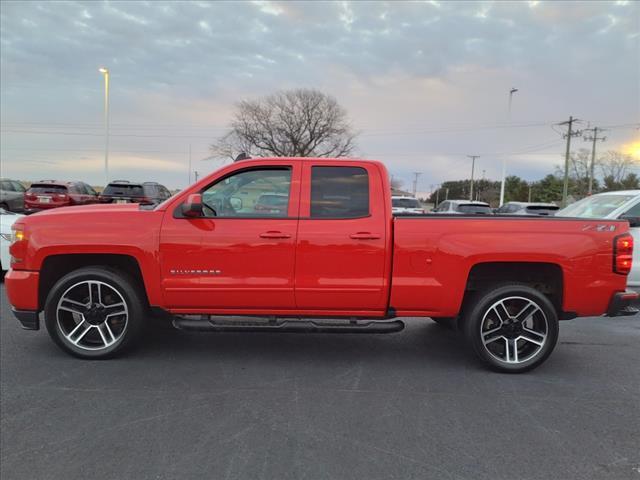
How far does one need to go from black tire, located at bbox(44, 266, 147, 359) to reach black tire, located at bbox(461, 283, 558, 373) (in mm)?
3149

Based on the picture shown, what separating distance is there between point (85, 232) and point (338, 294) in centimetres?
241

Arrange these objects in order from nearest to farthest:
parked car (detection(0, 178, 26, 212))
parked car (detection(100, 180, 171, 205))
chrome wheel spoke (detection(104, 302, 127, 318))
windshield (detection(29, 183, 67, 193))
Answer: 1. chrome wheel spoke (detection(104, 302, 127, 318))
2. parked car (detection(100, 180, 171, 205))
3. windshield (detection(29, 183, 67, 193))
4. parked car (detection(0, 178, 26, 212))

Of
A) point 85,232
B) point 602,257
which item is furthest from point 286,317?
point 602,257

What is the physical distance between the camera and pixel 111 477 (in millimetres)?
2691

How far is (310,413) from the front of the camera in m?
3.48

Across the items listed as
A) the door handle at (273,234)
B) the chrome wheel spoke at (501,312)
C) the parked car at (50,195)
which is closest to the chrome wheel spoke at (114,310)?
the door handle at (273,234)

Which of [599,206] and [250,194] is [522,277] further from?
[599,206]

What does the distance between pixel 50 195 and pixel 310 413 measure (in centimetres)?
1932

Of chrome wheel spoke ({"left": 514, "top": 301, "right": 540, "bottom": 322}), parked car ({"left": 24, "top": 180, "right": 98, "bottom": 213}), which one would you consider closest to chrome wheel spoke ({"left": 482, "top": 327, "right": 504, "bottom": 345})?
chrome wheel spoke ({"left": 514, "top": 301, "right": 540, "bottom": 322})

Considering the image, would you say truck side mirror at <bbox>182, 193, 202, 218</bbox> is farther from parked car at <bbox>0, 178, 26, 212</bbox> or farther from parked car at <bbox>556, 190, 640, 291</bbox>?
parked car at <bbox>0, 178, 26, 212</bbox>

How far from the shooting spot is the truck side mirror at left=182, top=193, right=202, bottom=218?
419 cm

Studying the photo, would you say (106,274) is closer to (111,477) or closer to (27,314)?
(27,314)

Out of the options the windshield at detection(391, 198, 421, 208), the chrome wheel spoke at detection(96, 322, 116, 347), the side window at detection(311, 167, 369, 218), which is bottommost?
the chrome wheel spoke at detection(96, 322, 116, 347)

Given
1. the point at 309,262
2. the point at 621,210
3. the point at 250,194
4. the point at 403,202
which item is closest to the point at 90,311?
the point at 250,194
